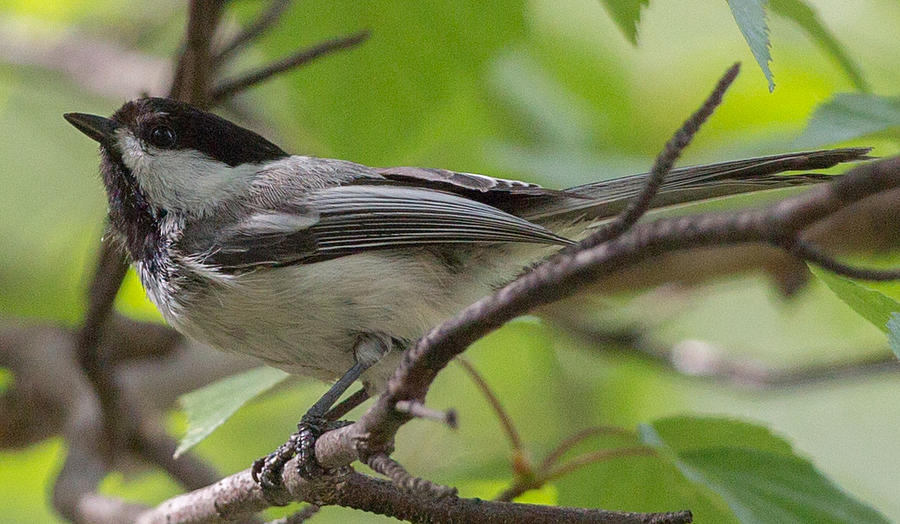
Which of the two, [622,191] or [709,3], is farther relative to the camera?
[709,3]

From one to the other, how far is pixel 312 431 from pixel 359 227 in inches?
18.1

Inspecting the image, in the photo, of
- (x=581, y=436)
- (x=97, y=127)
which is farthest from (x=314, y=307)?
(x=97, y=127)

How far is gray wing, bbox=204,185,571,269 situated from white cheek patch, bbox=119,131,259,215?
4.3 inches

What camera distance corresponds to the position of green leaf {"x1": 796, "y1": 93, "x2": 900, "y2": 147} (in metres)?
1.46

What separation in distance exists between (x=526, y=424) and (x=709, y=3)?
1.86 meters

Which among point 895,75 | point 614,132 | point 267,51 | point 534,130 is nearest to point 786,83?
point 895,75

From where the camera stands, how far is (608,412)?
3621 mm

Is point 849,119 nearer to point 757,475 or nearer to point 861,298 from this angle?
point 861,298

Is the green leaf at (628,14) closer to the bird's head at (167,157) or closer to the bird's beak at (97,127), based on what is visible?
the bird's head at (167,157)

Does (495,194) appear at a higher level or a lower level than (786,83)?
lower

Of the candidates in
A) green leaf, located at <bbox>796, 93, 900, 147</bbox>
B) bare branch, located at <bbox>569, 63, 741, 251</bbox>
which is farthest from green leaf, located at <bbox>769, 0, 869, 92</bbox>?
bare branch, located at <bbox>569, 63, 741, 251</bbox>

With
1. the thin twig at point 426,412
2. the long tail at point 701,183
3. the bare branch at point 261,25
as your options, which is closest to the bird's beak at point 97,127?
the bare branch at point 261,25

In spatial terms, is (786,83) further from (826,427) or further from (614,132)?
(826,427)

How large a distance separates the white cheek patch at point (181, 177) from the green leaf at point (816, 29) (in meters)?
1.18
